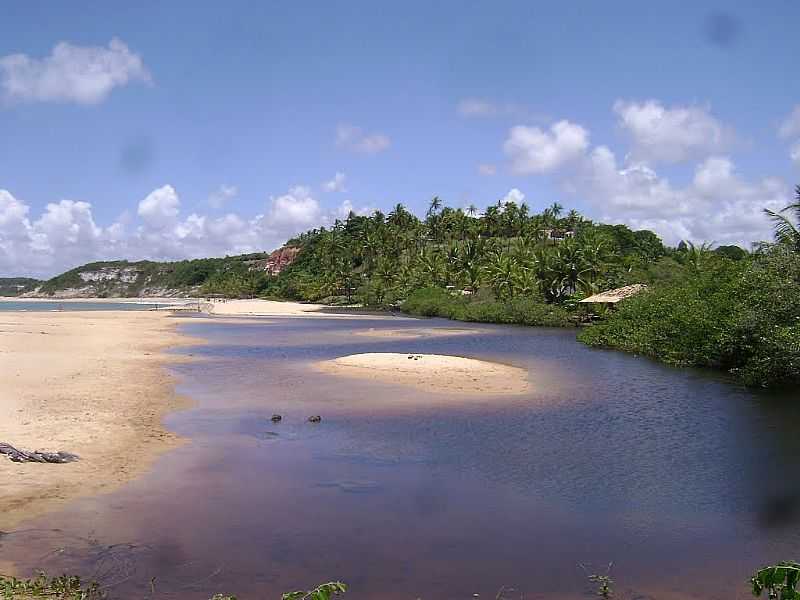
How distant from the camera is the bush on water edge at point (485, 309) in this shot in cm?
6600

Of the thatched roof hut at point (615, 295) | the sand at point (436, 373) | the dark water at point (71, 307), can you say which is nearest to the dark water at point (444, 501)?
the sand at point (436, 373)

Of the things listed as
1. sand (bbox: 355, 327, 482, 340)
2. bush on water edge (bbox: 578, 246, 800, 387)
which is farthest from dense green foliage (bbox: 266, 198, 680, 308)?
bush on water edge (bbox: 578, 246, 800, 387)

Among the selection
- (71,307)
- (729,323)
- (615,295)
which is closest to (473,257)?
(615,295)

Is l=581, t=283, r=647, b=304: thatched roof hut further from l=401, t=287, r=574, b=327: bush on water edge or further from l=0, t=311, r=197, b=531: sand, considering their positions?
l=0, t=311, r=197, b=531: sand

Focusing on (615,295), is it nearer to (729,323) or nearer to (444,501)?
(729,323)

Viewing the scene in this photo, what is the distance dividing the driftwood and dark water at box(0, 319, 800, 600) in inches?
78.2

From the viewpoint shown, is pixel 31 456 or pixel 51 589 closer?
pixel 51 589

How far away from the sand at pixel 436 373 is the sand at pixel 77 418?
8102mm

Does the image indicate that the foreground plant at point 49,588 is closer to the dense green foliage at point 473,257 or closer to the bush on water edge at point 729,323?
the bush on water edge at point 729,323

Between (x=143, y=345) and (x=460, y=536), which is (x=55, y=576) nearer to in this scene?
(x=460, y=536)

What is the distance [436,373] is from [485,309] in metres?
45.1

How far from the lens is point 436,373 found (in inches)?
1099

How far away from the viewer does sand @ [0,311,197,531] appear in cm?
1198

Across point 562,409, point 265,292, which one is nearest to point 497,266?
point 562,409
